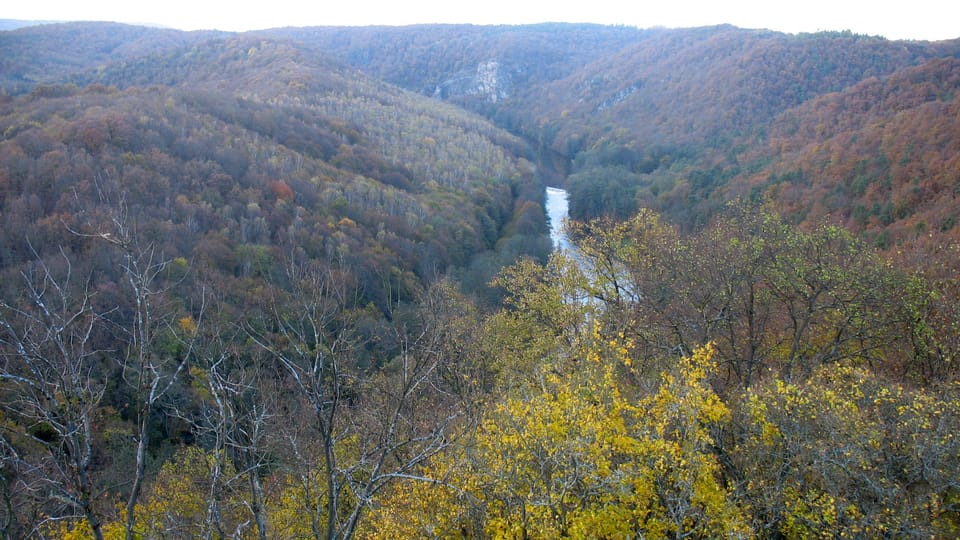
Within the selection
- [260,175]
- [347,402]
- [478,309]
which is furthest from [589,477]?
[260,175]

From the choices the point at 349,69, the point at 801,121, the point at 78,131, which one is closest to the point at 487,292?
the point at 78,131

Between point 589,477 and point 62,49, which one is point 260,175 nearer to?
point 589,477

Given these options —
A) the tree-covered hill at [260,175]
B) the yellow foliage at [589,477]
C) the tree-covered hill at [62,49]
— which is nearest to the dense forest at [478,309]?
the yellow foliage at [589,477]

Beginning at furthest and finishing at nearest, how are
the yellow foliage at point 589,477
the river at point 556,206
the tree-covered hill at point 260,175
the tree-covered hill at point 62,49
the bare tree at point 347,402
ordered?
1. the tree-covered hill at point 62,49
2. the river at point 556,206
3. the tree-covered hill at point 260,175
4. the yellow foliage at point 589,477
5. the bare tree at point 347,402

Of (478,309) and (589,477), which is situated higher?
(589,477)

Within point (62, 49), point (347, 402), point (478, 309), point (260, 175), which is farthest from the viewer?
point (62, 49)

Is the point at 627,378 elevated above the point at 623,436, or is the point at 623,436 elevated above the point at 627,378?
the point at 623,436

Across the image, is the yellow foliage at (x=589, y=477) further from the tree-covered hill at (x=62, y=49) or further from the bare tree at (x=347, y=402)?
the tree-covered hill at (x=62, y=49)

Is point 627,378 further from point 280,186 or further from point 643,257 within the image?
point 280,186
